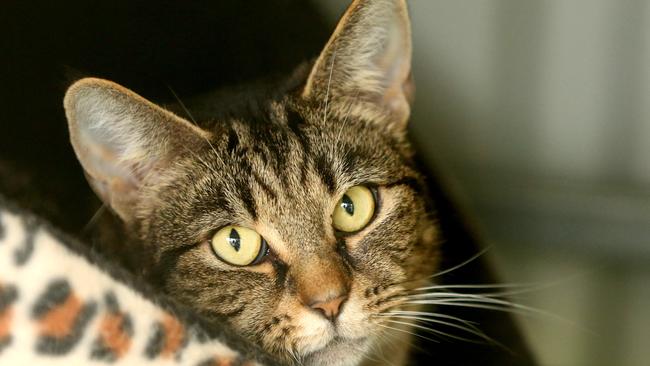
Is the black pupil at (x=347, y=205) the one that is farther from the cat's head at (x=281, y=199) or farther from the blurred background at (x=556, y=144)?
the blurred background at (x=556, y=144)

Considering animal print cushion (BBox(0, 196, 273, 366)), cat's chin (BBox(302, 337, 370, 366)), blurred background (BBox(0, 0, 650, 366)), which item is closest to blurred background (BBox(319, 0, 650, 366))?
blurred background (BBox(0, 0, 650, 366))

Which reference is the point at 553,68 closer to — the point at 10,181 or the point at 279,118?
the point at 279,118

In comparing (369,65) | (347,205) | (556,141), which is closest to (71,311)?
(347,205)

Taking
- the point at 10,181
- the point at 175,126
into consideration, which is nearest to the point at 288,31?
the point at 175,126

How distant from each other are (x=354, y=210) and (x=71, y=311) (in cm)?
54

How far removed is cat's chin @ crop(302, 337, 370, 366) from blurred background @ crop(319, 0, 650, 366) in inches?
39.4

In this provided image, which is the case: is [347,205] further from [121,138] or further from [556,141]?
[556,141]

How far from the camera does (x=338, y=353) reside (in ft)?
3.88

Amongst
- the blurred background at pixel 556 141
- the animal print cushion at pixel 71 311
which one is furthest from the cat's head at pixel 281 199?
the blurred background at pixel 556 141

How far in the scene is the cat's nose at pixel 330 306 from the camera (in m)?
1.11

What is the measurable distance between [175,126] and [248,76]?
0.52m

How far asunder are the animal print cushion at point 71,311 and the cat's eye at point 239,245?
0.27 metres

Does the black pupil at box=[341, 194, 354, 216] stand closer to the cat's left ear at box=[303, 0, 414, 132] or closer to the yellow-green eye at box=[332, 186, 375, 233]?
the yellow-green eye at box=[332, 186, 375, 233]

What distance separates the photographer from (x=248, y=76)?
1689 mm
